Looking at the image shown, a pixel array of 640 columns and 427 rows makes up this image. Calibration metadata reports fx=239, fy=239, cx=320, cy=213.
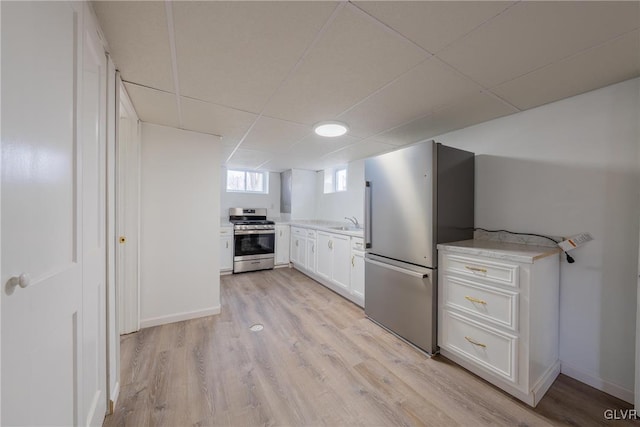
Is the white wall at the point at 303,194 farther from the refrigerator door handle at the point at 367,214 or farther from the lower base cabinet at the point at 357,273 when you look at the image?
the refrigerator door handle at the point at 367,214

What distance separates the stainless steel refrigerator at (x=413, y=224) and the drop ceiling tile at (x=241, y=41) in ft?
4.25

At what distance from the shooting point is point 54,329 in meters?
0.78

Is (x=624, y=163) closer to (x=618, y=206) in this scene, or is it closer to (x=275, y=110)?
(x=618, y=206)

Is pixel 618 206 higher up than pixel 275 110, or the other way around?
pixel 275 110

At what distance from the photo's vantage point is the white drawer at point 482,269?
1.57 metres

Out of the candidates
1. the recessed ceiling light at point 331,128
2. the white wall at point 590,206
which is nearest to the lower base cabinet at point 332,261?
the recessed ceiling light at point 331,128

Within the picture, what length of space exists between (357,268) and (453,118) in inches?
74.8

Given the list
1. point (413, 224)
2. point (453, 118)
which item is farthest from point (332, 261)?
point (453, 118)

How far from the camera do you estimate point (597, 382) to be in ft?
5.46

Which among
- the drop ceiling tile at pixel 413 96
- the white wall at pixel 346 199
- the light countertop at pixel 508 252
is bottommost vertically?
the light countertop at pixel 508 252

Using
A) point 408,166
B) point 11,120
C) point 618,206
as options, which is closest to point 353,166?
point 408,166

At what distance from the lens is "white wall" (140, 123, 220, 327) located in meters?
2.42

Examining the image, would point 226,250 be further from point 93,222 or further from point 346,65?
point 346,65

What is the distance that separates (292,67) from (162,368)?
2.33m
